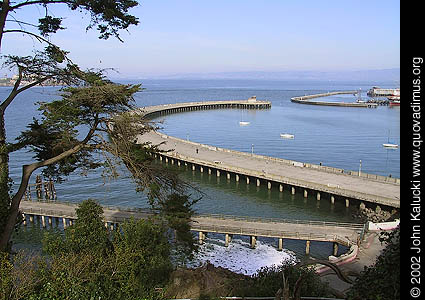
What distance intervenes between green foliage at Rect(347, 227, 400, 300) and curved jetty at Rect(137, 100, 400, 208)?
25.8 m

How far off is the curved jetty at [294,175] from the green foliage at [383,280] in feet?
84.8

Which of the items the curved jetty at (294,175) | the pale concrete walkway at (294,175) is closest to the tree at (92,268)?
the curved jetty at (294,175)

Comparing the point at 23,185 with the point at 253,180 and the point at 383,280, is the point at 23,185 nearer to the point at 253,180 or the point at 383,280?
the point at 383,280

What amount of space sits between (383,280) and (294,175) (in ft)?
111

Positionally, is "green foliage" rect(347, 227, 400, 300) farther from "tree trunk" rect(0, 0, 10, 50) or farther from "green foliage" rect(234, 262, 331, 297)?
"tree trunk" rect(0, 0, 10, 50)

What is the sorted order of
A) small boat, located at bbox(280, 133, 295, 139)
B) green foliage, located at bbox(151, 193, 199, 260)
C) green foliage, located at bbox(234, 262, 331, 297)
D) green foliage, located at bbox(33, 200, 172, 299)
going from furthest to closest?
small boat, located at bbox(280, 133, 295, 139), green foliage, located at bbox(151, 193, 199, 260), green foliage, located at bbox(234, 262, 331, 297), green foliage, located at bbox(33, 200, 172, 299)

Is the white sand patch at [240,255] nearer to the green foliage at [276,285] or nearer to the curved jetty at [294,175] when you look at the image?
the green foliage at [276,285]

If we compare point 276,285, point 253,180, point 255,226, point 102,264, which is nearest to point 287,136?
point 253,180

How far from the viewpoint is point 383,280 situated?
8.96 m

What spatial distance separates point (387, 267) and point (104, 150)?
7.44 meters

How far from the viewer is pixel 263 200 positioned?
38.8 meters

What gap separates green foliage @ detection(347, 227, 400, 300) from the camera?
28.3ft

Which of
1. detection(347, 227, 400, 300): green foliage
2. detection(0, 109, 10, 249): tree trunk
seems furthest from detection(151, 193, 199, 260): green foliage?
detection(347, 227, 400, 300): green foliage
